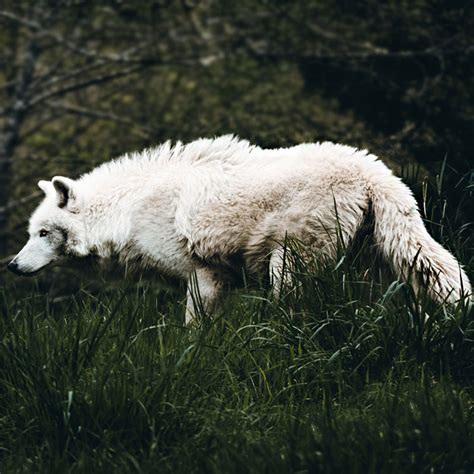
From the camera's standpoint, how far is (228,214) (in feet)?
21.0

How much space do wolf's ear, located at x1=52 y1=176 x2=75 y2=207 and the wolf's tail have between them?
2.20 m

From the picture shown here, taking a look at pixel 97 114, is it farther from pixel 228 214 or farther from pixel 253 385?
pixel 253 385

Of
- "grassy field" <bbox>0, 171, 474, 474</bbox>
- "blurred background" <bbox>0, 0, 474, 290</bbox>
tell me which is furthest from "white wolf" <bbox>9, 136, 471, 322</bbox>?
"blurred background" <bbox>0, 0, 474, 290</bbox>

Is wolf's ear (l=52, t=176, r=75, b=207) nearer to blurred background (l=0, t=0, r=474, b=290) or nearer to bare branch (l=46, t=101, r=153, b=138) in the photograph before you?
blurred background (l=0, t=0, r=474, b=290)

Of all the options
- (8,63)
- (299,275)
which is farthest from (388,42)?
(299,275)

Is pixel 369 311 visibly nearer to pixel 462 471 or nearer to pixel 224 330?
pixel 224 330

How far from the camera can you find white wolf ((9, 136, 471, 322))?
5.95 m

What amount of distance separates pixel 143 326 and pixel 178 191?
4.76 ft

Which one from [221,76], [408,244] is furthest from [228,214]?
[221,76]

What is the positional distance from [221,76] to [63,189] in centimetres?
603

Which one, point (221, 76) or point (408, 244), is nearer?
point (408, 244)

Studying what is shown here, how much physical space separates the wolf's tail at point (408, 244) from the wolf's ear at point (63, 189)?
2.20 meters

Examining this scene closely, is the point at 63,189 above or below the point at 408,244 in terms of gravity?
below

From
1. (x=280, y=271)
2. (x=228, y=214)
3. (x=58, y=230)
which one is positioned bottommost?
(x=58, y=230)
